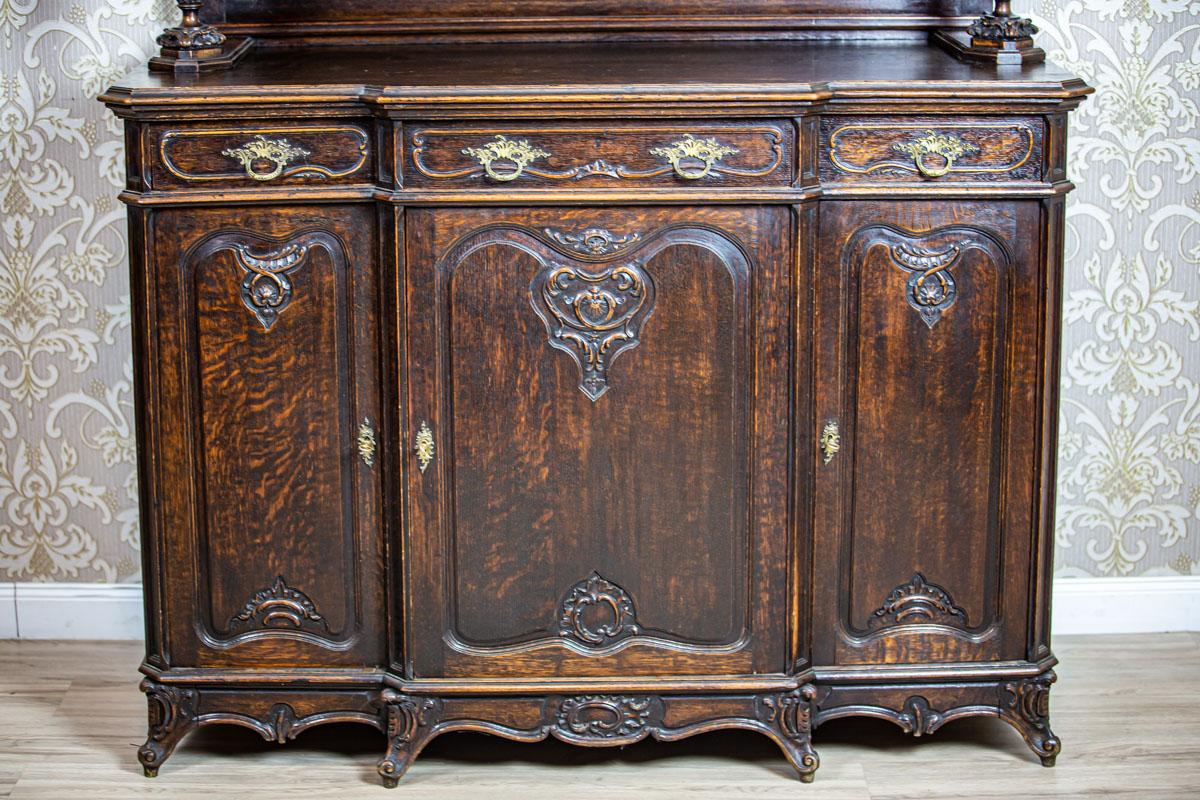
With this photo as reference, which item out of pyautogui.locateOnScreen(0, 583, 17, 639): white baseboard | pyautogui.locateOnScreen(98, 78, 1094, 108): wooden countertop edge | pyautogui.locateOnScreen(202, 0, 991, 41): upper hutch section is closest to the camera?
pyautogui.locateOnScreen(98, 78, 1094, 108): wooden countertop edge

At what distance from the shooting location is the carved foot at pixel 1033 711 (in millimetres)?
2795

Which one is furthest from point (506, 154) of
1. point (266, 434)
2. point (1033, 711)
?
point (1033, 711)

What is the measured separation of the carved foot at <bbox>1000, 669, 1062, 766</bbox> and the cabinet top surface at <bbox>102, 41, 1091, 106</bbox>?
0.97 m

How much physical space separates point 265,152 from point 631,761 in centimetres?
120

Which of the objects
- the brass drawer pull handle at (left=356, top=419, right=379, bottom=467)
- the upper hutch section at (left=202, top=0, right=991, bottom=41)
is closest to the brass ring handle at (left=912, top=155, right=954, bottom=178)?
the upper hutch section at (left=202, top=0, right=991, bottom=41)

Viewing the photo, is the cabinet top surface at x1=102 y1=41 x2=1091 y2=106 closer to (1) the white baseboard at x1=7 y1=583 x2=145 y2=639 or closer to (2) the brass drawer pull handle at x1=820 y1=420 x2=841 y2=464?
(2) the brass drawer pull handle at x1=820 y1=420 x2=841 y2=464

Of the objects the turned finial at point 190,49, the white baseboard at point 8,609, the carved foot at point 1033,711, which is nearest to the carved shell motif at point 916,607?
the carved foot at point 1033,711

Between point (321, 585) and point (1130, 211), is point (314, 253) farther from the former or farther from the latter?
point (1130, 211)

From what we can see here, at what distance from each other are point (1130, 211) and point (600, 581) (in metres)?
1.33

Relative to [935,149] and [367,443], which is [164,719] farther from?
[935,149]

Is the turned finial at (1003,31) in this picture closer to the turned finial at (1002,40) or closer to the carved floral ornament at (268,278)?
the turned finial at (1002,40)

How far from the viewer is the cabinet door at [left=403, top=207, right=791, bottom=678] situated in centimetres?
258

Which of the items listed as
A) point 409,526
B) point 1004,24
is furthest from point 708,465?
point 1004,24

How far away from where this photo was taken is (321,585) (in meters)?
2.75
